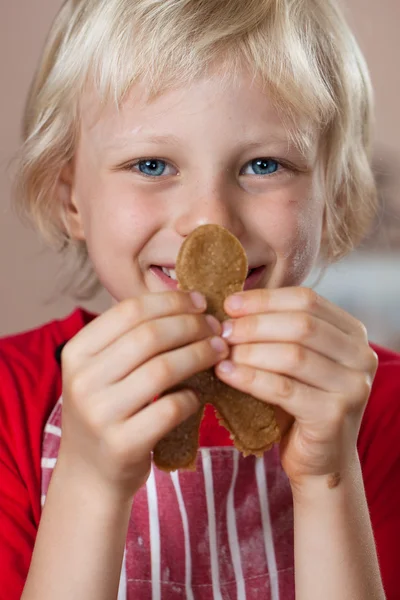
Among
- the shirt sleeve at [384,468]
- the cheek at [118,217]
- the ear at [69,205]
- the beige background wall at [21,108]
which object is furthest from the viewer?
the beige background wall at [21,108]

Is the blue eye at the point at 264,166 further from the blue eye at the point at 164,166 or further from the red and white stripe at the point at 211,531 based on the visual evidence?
the red and white stripe at the point at 211,531

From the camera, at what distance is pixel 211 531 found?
3.89 feet

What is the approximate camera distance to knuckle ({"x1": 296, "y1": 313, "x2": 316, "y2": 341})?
85cm

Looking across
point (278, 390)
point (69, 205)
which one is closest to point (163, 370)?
point (278, 390)

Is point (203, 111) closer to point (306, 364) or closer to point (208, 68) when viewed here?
point (208, 68)

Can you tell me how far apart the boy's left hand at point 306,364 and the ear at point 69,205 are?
495 mm

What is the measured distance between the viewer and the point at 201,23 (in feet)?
3.38

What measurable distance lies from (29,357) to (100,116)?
42 cm

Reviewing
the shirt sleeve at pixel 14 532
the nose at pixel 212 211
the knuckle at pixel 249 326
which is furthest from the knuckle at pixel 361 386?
the shirt sleeve at pixel 14 532

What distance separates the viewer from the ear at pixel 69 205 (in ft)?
4.17

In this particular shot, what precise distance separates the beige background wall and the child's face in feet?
2.61

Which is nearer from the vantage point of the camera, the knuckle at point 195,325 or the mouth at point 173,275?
Answer: the knuckle at point 195,325

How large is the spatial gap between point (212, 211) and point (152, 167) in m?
0.12

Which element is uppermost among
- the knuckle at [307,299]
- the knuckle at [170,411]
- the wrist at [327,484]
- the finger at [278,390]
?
the knuckle at [307,299]
